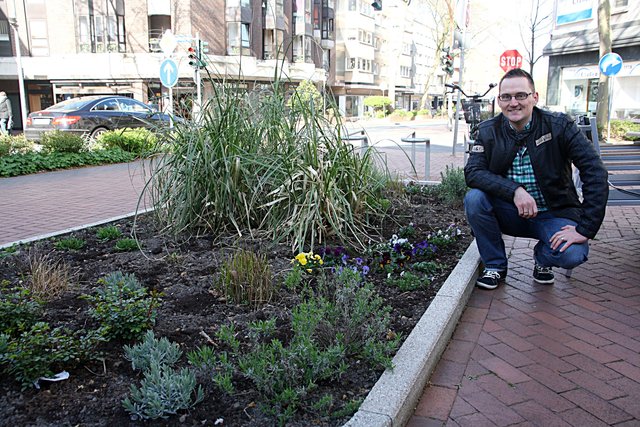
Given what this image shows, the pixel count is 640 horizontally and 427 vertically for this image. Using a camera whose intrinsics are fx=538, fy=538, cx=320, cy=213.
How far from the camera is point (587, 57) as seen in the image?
22.5 metres

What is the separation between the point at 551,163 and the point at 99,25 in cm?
3568

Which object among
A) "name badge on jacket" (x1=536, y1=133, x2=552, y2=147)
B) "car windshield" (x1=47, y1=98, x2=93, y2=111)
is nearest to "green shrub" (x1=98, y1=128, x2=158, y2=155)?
"car windshield" (x1=47, y1=98, x2=93, y2=111)

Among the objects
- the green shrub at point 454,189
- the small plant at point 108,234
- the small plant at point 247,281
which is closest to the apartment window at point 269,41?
the green shrub at point 454,189

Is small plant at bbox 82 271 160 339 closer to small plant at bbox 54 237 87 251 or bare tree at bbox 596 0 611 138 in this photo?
small plant at bbox 54 237 87 251

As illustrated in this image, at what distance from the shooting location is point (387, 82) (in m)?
63.6

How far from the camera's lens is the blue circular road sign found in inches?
557

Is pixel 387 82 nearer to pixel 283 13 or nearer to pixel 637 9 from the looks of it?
pixel 283 13

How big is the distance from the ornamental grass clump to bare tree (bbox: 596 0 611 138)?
43.4ft

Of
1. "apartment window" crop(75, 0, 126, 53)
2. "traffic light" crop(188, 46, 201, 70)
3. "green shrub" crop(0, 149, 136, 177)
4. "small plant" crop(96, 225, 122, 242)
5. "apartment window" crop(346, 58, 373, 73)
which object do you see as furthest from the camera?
"apartment window" crop(346, 58, 373, 73)

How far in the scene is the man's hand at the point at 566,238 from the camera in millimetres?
3359

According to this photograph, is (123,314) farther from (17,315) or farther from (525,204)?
(525,204)

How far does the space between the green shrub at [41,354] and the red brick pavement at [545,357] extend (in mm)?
1482

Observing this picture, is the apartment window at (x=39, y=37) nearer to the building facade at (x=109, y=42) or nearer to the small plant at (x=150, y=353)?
the building facade at (x=109, y=42)

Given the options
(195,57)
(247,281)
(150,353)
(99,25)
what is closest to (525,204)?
(247,281)
